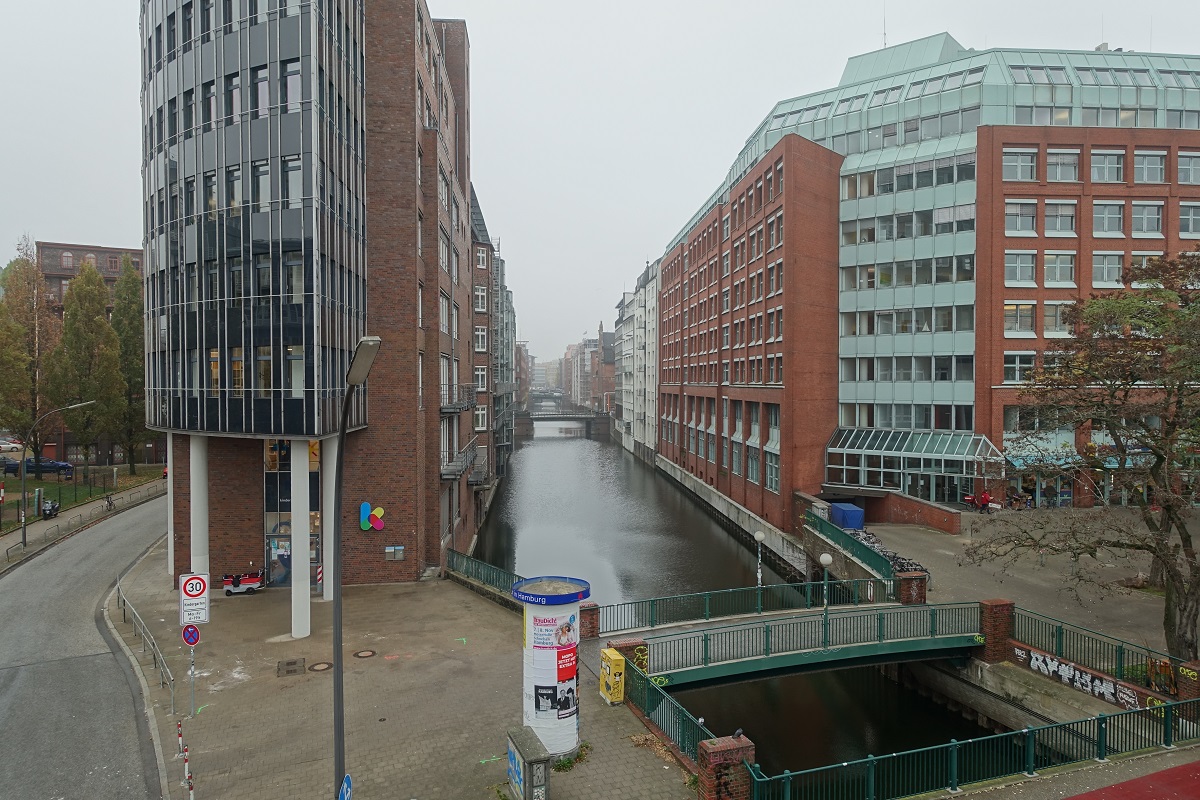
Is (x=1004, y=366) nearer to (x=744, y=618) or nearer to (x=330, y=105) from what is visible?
(x=744, y=618)

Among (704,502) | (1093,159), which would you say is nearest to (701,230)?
(704,502)

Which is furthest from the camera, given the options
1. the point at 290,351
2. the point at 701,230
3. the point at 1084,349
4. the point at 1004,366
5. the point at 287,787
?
the point at 701,230

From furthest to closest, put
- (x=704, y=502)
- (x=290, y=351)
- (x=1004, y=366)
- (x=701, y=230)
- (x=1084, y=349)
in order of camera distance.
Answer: (x=701, y=230) → (x=704, y=502) → (x=1004, y=366) → (x=290, y=351) → (x=1084, y=349)

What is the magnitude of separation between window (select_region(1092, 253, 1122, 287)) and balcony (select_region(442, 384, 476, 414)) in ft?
107

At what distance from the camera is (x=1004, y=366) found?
36.2m

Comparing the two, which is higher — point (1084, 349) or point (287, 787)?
point (1084, 349)

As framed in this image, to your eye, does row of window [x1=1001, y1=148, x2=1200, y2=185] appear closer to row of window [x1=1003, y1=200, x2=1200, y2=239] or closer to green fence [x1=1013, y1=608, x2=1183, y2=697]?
row of window [x1=1003, y1=200, x2=1200, y2=239]

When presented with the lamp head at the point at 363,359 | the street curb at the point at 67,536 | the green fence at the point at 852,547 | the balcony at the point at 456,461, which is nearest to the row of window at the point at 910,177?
the green fence at the point at 852,547

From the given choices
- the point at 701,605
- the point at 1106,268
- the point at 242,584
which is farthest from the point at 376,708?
the point at 1106,268

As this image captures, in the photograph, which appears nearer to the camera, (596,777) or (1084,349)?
(596,777)

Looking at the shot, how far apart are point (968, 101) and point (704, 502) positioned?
104 feet

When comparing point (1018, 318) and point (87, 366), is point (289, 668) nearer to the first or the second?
point (1018, 318)

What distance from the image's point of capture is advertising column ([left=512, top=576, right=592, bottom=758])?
12727mm

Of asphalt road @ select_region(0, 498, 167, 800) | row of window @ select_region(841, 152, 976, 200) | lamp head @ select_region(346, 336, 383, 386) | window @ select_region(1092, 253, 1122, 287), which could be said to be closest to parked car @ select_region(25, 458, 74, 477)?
asphalt road @ select_region(0, 498, 167, 800)
